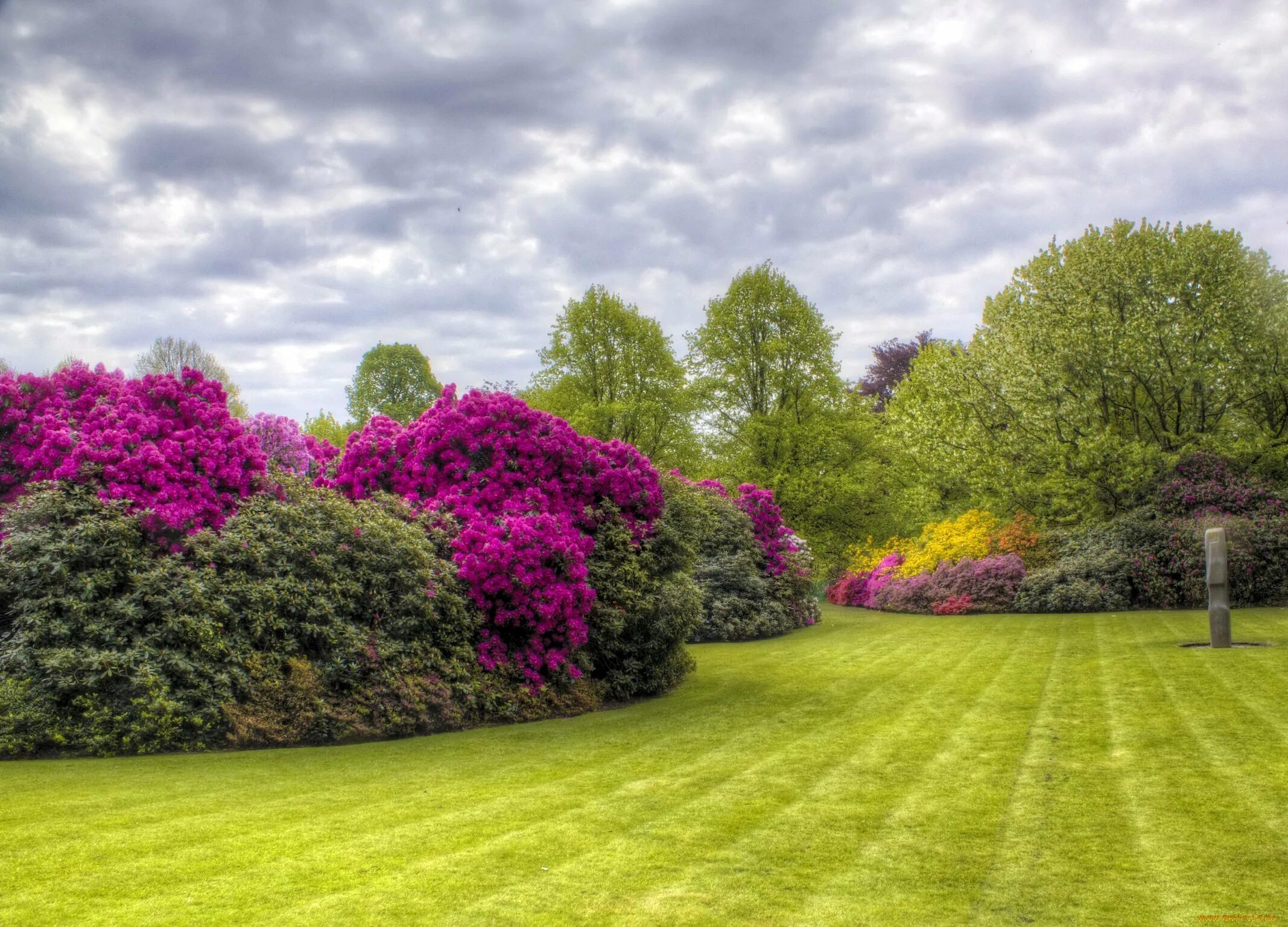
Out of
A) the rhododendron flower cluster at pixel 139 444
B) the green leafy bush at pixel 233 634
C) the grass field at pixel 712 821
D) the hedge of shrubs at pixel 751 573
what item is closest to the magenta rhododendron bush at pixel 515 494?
the green leafy bush at pixel 233 634

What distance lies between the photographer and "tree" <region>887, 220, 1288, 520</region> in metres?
23.2

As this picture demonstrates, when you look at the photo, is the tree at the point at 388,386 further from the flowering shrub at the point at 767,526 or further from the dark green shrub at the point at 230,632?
the dark green shrub at the point at 230,632

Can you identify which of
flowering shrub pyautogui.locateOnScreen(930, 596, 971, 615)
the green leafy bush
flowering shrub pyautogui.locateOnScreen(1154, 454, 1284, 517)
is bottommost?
flowering shrub pyautogui.locateOnScreen(930, 596, 971, 615)

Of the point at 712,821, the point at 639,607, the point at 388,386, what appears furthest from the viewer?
the point at 388,386

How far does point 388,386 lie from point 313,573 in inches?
1376

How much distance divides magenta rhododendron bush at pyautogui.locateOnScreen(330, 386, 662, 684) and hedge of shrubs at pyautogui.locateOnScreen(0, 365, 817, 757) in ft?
0.11

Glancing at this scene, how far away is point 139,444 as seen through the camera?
10234 mm

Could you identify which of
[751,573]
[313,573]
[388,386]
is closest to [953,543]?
[751,573]

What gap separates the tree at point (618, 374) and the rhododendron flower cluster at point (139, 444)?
67.2ft

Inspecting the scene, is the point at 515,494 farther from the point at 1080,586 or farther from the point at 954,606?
the point at 1080,586

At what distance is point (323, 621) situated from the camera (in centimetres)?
994

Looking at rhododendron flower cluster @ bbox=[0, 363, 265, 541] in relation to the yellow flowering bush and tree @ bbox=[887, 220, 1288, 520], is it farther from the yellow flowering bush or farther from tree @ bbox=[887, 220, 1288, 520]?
the yellow flowering bush

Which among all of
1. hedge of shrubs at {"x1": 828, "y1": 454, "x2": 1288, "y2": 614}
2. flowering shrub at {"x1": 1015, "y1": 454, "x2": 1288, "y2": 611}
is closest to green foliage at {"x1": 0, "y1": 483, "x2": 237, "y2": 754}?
hedge of shrubs at {"x1": 828, "y1": 454, "x2": 1288, "y2": 614}

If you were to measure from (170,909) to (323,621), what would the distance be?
17.7 ft
